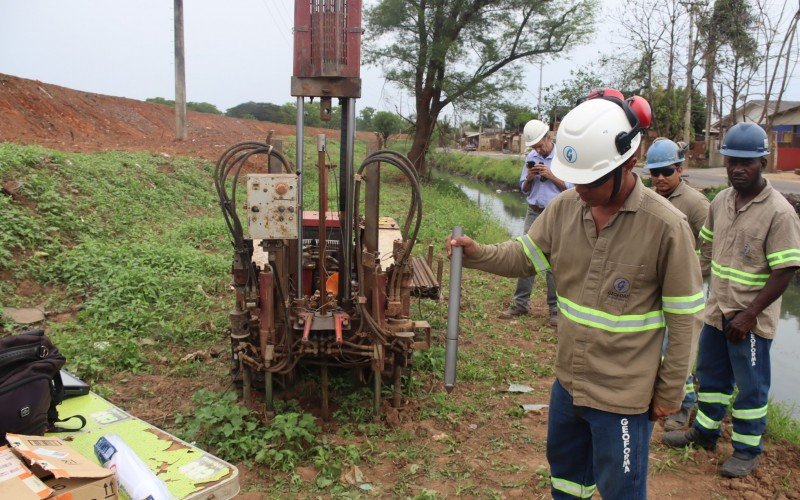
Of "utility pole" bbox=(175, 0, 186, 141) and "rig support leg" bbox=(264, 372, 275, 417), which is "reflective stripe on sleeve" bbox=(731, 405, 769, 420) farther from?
"utility pole" bbox=(175, 0, 186, 141)

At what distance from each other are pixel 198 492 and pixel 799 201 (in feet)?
46.8

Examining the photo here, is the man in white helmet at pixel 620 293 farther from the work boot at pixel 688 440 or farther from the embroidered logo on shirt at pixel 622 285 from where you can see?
the work boot at pixel 688 440

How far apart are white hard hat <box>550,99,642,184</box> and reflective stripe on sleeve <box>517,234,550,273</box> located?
47 centimetres

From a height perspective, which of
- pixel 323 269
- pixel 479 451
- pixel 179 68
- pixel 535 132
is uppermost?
pixel 179 68

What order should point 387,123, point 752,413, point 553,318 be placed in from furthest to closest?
point 387,123, point 553,318, point 752,413

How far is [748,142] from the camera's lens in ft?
11.1

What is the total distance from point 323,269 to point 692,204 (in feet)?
8.13

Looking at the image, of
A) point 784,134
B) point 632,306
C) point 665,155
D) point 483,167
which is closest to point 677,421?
point 665,155

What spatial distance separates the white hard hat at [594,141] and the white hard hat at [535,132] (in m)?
3.60

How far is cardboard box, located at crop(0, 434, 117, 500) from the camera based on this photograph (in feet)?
7.16

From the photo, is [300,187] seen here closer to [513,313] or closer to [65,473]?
[65,473]

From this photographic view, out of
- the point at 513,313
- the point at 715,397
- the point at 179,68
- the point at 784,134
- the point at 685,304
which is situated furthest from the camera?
the point at 784,134

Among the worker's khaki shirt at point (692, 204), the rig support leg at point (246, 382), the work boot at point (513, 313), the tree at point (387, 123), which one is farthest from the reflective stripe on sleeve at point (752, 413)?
the tree at point (387, 123)

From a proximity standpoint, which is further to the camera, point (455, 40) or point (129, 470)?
point (455, 40)
